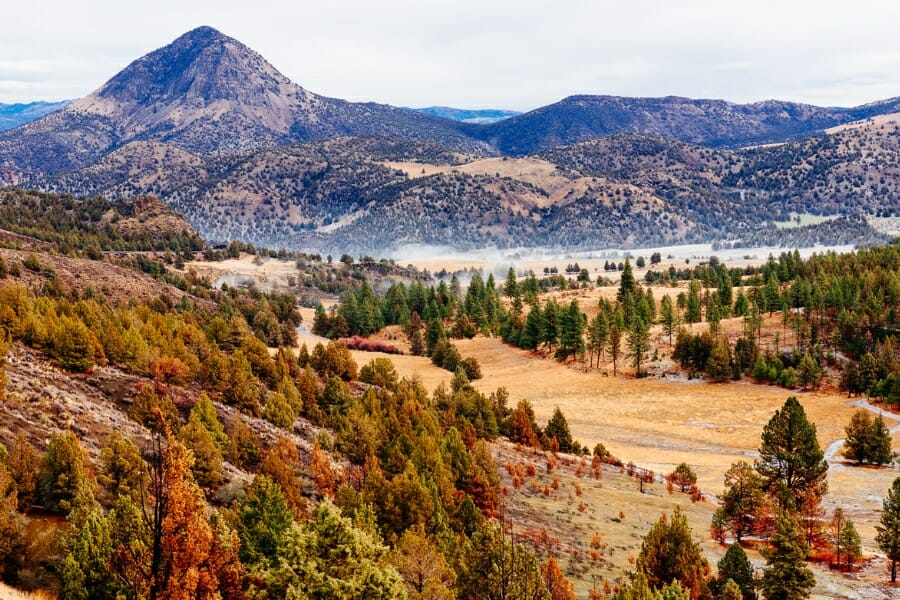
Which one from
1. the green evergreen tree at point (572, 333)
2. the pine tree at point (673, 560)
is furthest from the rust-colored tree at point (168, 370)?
the green evergreen tree at point (572, 333)

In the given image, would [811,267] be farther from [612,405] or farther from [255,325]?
[255,325]

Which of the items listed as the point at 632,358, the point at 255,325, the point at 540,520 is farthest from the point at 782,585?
the point at 255,325

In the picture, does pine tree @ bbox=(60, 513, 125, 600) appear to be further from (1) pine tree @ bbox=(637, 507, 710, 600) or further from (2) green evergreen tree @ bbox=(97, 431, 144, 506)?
(1) pine tree @ bbox=(637, 507, 710, 600)

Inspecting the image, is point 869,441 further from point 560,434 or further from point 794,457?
point 560,434

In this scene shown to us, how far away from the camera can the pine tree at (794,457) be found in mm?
42125

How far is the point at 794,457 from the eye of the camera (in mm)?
42094

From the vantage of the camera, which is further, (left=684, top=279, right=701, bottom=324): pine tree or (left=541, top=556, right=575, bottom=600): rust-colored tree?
(left=684, top=279, right=701, bottom=324): pine tree

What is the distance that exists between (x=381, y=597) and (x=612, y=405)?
233ft

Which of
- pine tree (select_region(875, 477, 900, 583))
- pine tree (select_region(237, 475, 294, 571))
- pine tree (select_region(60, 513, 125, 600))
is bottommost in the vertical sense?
pine tree (select_region(875, 477, 900, 583))

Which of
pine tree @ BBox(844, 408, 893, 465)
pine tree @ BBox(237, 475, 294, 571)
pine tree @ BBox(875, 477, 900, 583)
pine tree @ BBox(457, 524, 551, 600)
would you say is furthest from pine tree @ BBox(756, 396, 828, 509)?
pine tree @ BBox(237, 475, 294, 571)

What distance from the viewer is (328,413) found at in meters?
44.5

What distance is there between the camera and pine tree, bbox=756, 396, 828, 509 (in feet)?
138

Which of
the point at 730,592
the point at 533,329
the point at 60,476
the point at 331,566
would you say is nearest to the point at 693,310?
the point at 533,329

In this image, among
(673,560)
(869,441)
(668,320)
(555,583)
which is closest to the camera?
(555,583)
